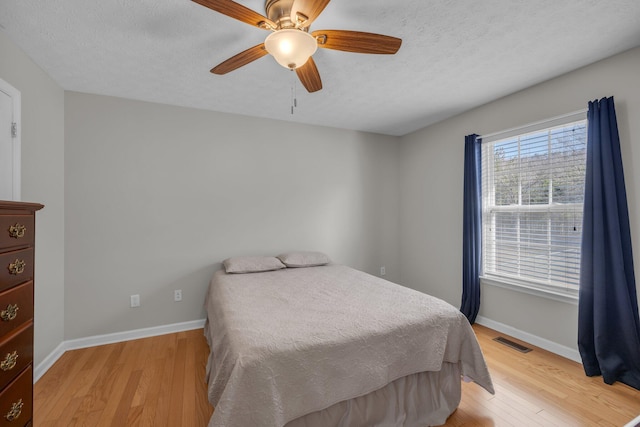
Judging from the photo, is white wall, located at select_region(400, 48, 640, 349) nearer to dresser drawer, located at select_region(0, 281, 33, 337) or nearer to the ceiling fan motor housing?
the ceiling fan motor housing

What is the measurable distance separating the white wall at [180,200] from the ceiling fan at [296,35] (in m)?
1.79

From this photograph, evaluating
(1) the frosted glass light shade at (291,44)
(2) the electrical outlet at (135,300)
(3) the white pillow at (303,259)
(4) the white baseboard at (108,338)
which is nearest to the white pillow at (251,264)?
(3) the white pillow at (303,259)

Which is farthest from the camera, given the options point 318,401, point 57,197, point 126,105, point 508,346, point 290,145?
point 290,145

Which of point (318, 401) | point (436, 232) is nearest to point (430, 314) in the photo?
point (318, 401)

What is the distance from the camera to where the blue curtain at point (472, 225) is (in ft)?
10.0

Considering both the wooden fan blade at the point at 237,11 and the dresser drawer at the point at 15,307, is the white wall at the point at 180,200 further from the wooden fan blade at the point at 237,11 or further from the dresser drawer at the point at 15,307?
the wooden fan blade at the point at 237,11

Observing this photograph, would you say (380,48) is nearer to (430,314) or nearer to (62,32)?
(430,314)

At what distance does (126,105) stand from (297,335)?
9.08 ft

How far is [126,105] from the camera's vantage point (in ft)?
9.18

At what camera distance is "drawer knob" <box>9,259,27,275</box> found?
47.7 inches

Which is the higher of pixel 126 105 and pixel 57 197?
pixel 126 105

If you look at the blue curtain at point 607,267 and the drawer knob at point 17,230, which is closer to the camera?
the drawer knob at point 17,230

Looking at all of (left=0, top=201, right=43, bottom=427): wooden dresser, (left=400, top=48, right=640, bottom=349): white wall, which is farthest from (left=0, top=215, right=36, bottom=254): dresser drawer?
(left=400, top=48, right=640, bottom=349): white wall

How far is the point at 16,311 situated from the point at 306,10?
1.84 metres
